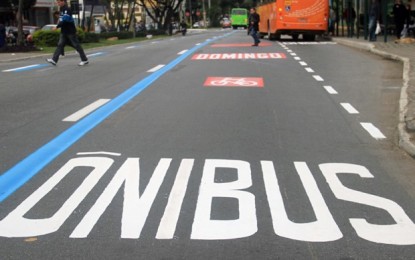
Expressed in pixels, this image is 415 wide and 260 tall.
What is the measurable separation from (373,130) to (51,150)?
4349mm

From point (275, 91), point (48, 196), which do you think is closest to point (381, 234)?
point (48, 196)

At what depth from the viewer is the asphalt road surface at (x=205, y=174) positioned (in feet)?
13.8

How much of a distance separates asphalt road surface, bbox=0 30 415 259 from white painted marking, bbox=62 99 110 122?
18mm

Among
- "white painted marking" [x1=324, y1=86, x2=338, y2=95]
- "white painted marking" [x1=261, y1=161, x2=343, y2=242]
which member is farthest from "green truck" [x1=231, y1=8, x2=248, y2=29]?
"white painted marking" [x1=261, y1=161, x2=343, y2=242]

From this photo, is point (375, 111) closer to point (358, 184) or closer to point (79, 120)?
point (358, 184)

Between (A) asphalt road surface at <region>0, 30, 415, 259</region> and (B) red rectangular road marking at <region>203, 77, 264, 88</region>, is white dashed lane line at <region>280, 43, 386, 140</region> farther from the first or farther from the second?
(B) red rectangular road marking at <region>203, 77, 264, 88</region>

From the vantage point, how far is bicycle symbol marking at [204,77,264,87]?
1240 cm

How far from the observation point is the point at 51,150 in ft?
22.5

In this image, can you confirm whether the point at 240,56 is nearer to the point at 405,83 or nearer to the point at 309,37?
the point at 405,83

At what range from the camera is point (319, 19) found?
29406mm

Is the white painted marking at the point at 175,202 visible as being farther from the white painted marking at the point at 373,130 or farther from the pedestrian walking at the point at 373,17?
the pedestrian walking at the point at 373,17

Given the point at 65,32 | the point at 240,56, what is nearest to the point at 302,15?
the point at 240,56

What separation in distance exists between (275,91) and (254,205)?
22.0 feet

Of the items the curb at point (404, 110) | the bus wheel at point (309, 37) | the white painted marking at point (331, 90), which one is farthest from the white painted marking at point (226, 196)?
the bus wheel at point (309, 37)
